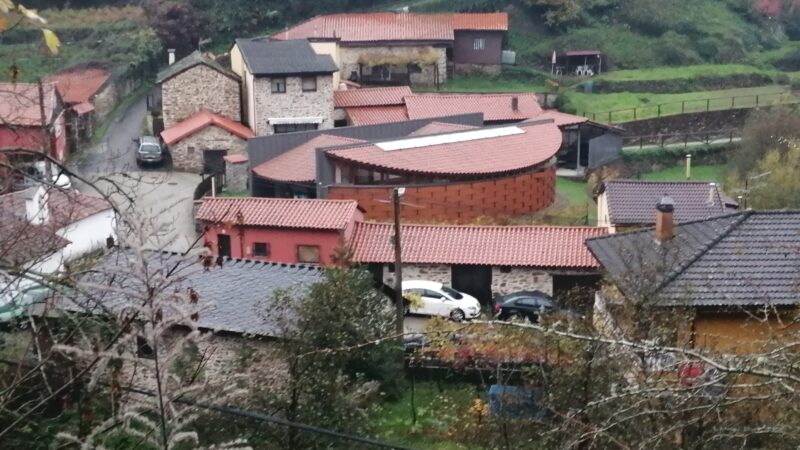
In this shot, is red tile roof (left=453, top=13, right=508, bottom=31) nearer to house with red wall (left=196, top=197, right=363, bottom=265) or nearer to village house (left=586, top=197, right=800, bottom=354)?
house with red wall (left=196, top=197, right=363, bottom=265)

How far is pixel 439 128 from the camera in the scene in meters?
35.6

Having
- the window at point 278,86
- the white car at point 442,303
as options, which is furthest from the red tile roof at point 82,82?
the white car at point 442,303

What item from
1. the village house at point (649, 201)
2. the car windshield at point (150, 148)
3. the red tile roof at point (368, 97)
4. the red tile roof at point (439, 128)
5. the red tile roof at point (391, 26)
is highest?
the red tile roof at point (391, 26)

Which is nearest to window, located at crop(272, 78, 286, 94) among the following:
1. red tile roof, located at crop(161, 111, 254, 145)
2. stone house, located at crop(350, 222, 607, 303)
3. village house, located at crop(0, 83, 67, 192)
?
red tile roof, located at crop(161, 111, 254, 145)

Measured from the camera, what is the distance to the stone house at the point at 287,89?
36875mm

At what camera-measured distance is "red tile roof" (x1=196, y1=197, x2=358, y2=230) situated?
25.5 metres

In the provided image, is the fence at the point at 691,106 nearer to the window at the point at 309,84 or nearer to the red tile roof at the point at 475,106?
the red tile roof at the point at 475,106

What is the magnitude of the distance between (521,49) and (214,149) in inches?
784

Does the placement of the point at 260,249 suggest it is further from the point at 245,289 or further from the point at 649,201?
the point at 649,201

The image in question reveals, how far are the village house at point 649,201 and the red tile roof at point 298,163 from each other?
8.37 m

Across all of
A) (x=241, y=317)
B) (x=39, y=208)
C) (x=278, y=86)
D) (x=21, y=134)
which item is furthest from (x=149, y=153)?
(x=39, y=208)

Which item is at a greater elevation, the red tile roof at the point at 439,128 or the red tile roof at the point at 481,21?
the red tile roof at the point at 481,21

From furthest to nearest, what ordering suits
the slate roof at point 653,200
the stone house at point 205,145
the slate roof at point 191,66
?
1. the slate roof at point 191,66
2. the stone house at point 205,145
3. the slate roof at point 653,200

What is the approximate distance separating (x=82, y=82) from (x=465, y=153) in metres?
16.7
